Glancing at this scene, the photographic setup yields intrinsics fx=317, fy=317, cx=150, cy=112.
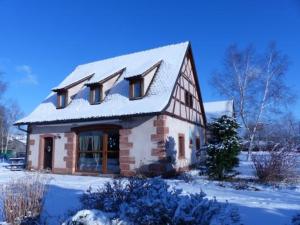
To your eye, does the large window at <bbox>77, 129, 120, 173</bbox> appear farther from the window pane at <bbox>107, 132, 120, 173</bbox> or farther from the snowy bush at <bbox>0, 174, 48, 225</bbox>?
the snowy bush at <bbox>0, 174, 48, 225</bbox>

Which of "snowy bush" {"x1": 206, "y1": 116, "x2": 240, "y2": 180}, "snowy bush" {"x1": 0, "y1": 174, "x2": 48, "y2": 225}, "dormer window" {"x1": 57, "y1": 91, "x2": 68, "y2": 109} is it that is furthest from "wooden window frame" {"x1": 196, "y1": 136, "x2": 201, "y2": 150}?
"snowy bush" {"x1": 0, "y1": 174, "x2": 48, "y2": 225}

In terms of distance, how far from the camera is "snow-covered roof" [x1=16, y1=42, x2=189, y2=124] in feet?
52.5

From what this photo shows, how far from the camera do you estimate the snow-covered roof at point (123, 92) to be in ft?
52.5

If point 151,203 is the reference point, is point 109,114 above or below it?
above

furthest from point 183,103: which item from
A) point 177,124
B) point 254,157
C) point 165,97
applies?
point 254,157

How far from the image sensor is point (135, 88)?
56.3 feet

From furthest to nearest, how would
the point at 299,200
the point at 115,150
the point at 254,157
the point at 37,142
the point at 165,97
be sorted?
the point at 37,142
the point at 115,150
the point at 165,97
the point at 254,157
the point at 299,200

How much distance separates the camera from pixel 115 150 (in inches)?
658

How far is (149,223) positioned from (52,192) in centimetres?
692

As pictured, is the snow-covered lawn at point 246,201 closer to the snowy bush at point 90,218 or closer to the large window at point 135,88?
the snowy bush at point 90,218

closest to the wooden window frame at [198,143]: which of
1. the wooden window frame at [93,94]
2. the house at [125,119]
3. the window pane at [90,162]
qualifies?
the house at [125,119]

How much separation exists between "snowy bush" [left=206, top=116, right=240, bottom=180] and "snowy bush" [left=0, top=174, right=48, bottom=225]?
29.4 feet

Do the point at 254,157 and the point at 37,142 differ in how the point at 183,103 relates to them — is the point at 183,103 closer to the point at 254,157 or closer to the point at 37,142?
the point at 254,157

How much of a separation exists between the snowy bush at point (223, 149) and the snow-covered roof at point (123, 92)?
2791mm
